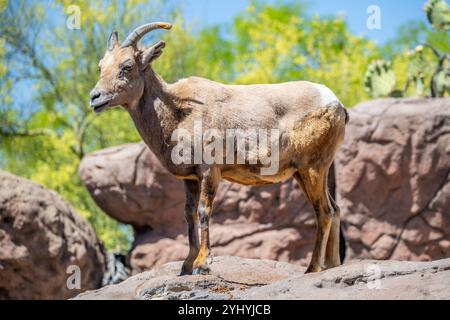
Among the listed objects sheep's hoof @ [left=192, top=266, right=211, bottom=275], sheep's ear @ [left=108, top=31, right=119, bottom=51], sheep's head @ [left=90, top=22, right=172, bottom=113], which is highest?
sheep's ear @ [left=108, top=31, right=119, bottom=51]

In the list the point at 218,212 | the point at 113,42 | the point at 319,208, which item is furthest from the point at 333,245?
the point at 218,212

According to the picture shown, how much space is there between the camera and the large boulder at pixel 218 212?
39.6 ft

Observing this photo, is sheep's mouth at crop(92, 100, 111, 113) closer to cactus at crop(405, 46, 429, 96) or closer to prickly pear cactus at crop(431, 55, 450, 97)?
prickly pear cactus at crop(431, 55, 450, 97)

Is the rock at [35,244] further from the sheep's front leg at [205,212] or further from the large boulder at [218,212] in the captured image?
the sheep's front leg at [205,212]

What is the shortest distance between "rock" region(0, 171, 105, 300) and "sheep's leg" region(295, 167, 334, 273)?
5.11 metres

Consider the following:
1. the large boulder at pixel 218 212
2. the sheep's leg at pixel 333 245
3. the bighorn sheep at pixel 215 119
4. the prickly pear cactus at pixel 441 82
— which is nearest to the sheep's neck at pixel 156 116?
the bighorn sheep at pixel 215 119

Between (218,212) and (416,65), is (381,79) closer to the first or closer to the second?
(416,65)

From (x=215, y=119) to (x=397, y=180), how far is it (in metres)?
6.03

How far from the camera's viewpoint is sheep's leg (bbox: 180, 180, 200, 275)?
21.5 feet

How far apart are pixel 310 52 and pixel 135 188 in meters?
13.3

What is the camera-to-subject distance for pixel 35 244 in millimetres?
10523

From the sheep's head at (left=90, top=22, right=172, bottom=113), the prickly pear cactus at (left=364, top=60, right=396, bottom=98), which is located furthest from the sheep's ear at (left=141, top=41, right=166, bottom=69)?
the prickly pear cactus at (left=364, top=60, right=396, bottom=98)

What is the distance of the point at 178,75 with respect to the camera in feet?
57.5

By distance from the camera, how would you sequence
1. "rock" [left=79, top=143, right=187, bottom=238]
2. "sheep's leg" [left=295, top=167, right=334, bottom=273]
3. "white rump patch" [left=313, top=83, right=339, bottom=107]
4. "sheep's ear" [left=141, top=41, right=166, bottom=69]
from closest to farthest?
"sheep's ear" [left=141, top=41, right=166, bottom=69], "sheep's leg" [left=295, top=167, right=334, bottom=273], "white rump patch" [left=313, top=83, right=339, bottom=107], "rock" [left=79, top=143, right=187, bottom=238]
